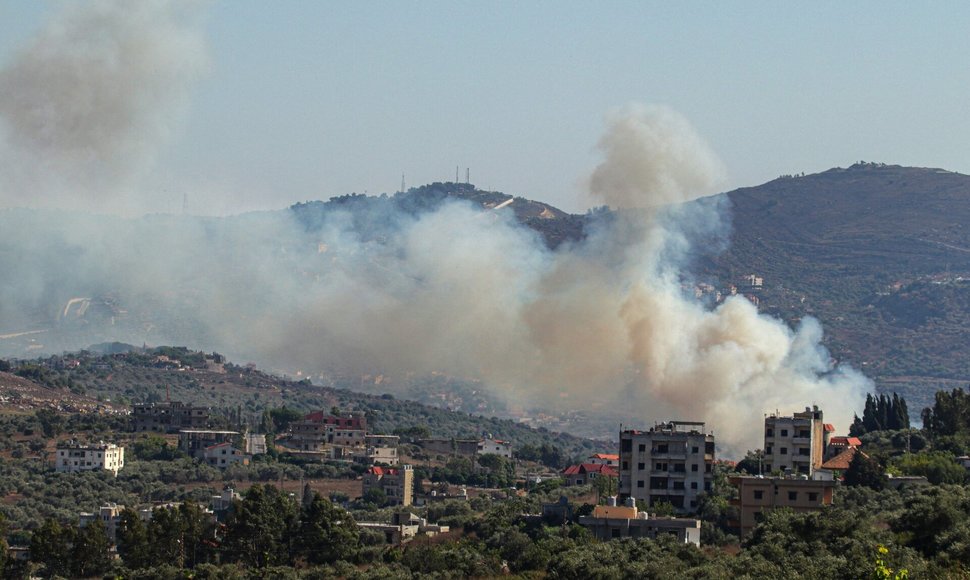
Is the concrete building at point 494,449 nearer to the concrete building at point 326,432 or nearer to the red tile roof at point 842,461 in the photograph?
the concrete building at point 326,432

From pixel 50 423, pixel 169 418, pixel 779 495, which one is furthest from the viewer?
pixel 169 418

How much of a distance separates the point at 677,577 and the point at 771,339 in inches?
2879

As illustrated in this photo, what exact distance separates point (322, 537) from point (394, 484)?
121ft

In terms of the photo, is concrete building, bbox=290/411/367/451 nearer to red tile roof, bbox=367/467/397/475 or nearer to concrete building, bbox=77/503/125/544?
red tile roof, bbox=367/467/397/475

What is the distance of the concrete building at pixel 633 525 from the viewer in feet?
232

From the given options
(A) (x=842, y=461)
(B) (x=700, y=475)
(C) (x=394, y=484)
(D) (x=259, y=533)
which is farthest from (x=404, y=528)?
(C) (x=394, y=484)

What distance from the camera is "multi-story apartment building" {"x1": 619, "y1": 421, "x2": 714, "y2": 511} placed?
78938 millimetres

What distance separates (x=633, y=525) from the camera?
7175 cm

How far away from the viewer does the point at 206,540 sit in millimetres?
73688

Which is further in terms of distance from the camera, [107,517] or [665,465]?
[107,517]

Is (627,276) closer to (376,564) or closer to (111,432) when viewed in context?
(111,432)

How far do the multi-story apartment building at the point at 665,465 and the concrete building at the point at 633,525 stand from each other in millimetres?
5429

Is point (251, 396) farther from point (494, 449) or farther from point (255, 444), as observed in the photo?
point (255, 444)

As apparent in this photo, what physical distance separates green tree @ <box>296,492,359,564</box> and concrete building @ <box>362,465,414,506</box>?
33.3 meters
